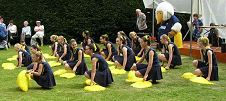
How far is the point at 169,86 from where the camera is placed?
9148 millimetres

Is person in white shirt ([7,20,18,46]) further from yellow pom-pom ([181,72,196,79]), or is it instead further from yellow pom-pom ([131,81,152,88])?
yellow pom-pom ([131,81,152,88])

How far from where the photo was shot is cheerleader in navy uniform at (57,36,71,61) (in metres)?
12.8

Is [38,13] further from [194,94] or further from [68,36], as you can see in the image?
[194,94]

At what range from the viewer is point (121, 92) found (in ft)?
28.1

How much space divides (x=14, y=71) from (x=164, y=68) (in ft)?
12.5

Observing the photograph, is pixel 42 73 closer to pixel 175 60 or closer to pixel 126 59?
pixel 126 59

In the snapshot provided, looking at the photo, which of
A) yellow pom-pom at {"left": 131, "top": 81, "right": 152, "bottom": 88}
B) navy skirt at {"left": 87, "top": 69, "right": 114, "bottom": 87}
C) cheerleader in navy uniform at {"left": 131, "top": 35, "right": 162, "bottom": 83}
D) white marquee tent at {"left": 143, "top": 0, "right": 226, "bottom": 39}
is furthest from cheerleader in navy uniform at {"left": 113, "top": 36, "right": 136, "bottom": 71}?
white marquee tent at {"left": 143, "top": 0, "right": 226, "bottom": 39}

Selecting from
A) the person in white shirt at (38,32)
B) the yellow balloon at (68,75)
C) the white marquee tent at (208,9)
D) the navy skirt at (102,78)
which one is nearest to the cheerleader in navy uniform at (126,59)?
the yellow balloon at (68,75)

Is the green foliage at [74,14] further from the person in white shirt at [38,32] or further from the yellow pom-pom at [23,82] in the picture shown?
the yellow pom-pom at [23,82]

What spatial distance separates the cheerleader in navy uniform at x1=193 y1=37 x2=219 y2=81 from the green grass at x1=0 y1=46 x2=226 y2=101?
0.21 metres

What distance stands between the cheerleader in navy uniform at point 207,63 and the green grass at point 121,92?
208 millimetres

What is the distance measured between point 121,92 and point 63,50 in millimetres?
4882

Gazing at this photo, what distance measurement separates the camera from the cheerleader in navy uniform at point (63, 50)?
12.8 m

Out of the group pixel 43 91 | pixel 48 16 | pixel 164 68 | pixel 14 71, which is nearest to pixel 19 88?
pixel 43 91
